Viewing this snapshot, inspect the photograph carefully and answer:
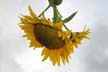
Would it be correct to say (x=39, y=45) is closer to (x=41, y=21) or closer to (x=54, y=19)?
(x=41, y=21)

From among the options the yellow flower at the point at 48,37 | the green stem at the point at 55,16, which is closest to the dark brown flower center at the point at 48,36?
the yellow flower at the point at 48,37

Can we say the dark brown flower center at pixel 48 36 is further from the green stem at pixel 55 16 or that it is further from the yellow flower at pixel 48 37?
the green stem at pixel 55 16

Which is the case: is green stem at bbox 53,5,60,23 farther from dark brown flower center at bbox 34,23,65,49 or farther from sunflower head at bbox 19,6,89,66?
dark brown flower center at bbox 34,23,65,49

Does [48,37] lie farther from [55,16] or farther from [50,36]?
[55,16]

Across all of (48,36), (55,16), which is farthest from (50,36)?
(55,16)

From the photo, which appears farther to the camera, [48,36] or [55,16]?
[48,36]

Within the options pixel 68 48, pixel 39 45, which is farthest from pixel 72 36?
pixel 39 45

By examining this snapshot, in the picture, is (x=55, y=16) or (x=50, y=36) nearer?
(x=55, y=16)

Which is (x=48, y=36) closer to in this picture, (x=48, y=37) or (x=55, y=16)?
(x=48, y=37)
